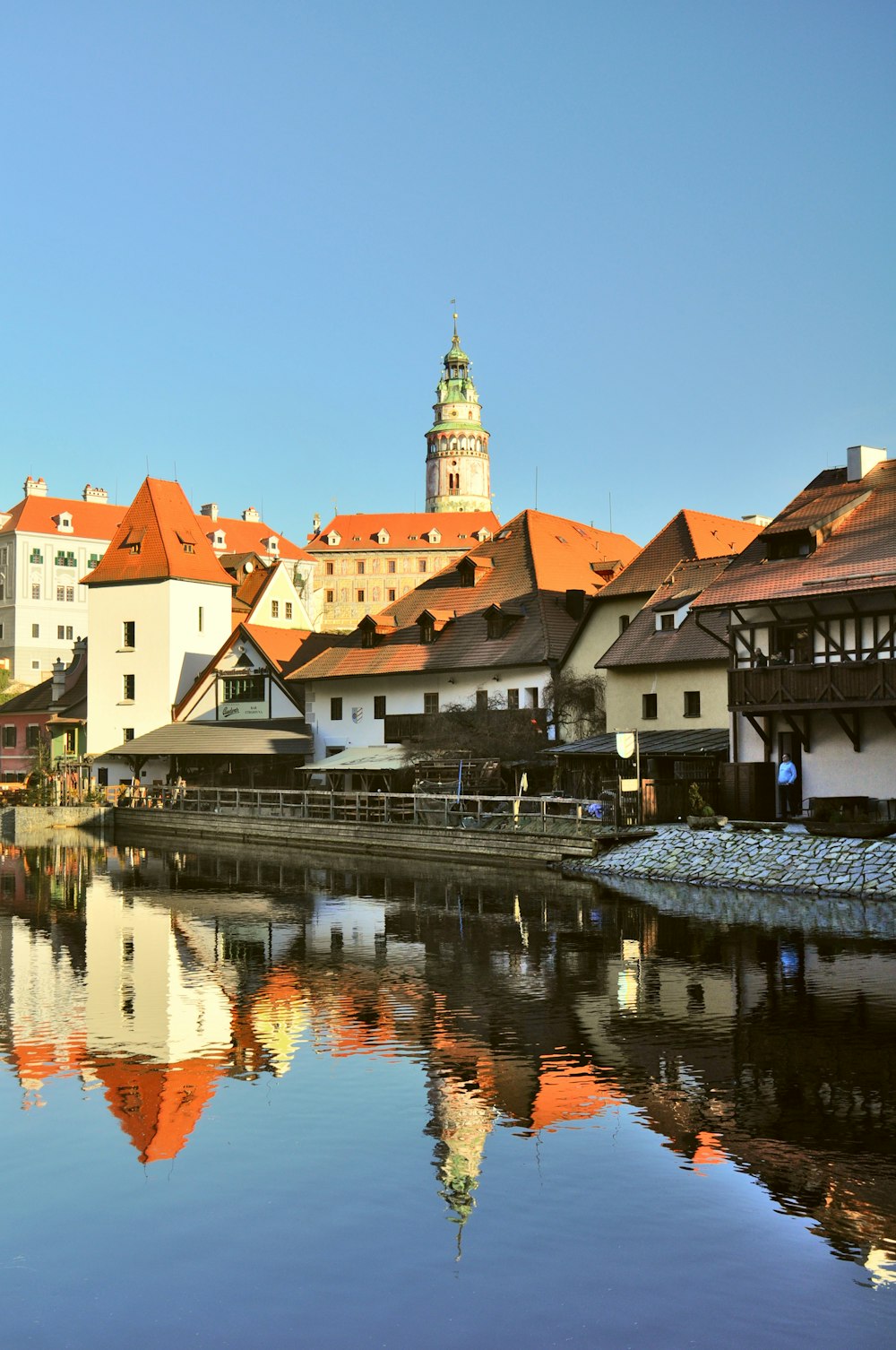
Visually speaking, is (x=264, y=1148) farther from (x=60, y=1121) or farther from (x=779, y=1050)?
(x=779, y=1050)

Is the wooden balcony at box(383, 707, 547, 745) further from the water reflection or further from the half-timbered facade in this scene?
the water reflection

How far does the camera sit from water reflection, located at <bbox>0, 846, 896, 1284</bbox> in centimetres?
1238

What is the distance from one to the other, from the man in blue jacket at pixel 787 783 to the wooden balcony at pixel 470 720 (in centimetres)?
1567

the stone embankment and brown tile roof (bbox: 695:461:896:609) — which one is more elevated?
brown tile roof (bbox: 695:461:896:609)

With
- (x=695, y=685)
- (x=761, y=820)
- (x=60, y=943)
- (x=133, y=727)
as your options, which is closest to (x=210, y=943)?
(x=60, y=943)

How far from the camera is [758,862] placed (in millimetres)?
31219

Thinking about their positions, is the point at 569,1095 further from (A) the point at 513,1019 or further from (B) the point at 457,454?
(B) the point at 457,454

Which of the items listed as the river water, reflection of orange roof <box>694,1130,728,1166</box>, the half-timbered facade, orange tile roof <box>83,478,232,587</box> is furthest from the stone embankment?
orange tile roof <box>83,478,232,587</box>

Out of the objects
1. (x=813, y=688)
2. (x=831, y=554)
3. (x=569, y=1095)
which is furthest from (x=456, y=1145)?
(x=831, y=554)

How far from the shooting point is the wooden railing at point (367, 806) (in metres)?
39.3

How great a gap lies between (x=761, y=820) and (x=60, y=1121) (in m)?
24.9

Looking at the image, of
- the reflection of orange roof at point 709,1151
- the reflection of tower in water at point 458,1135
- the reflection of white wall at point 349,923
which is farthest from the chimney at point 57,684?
the reflection of orange roof at point 709,1151

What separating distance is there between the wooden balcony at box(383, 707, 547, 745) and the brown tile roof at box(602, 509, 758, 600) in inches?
224

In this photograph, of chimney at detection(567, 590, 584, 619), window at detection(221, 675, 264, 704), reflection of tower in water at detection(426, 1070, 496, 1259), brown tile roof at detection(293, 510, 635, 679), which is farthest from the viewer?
window at detection(221, 675, 264, 704)
